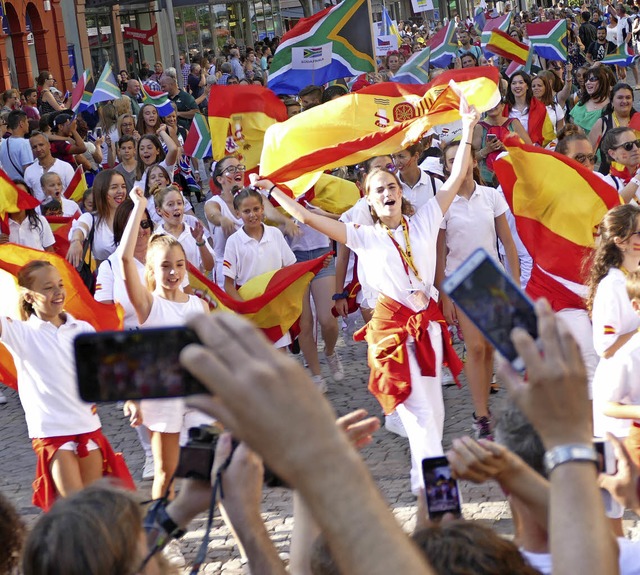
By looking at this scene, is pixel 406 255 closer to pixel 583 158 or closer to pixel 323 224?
pixel 323 224

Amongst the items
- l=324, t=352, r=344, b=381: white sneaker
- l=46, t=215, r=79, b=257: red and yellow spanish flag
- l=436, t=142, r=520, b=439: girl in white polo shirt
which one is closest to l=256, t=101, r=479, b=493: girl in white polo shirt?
l=436, t=142, r=520, b=439: girl in white polo shirt

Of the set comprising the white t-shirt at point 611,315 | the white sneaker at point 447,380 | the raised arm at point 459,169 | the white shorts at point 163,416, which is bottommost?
the white sneaker at point 447,380

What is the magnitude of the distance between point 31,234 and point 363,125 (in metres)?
2.89

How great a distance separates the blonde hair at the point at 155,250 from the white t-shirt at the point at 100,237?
1.83m

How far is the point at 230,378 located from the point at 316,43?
1136 cm

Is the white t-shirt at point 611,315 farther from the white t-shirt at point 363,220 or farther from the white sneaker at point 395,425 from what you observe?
the white sneaker at point 395,425

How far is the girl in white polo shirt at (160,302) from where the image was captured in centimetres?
550

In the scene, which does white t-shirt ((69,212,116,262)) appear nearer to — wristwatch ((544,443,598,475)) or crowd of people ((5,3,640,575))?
crowd of people ((5,3,640,575))

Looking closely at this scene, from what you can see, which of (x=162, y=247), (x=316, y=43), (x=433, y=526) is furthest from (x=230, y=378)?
(x=316, y=43)

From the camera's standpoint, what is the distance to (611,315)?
4.89m

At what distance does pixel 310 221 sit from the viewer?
601 cm

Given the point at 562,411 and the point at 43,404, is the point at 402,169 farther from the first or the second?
the point at 562,411

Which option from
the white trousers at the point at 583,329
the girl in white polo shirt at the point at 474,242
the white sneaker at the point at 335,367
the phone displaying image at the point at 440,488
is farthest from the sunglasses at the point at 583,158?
the phone displaying image at the point at 440,488

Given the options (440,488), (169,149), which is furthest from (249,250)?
(440,488)
